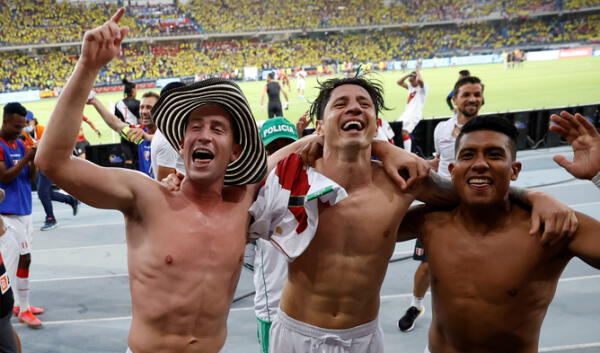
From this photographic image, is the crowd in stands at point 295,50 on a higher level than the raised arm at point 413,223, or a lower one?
lower

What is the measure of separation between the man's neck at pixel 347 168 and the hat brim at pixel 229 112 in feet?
1.62

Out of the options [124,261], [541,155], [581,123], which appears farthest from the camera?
[541,155]

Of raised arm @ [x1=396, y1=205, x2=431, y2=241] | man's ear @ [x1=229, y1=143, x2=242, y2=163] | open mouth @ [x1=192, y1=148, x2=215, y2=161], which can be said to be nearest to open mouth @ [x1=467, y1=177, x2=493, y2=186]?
raised arm @ [x1=396, y1=205, x2=431, y2=241]

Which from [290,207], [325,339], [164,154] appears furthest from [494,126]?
[164,154]

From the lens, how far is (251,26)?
4628cm

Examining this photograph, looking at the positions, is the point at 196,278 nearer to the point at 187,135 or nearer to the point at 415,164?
the point at 187,135

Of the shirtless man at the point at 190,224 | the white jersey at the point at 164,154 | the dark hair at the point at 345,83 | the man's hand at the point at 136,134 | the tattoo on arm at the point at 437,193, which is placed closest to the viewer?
the shirtless man at the point at 190,224

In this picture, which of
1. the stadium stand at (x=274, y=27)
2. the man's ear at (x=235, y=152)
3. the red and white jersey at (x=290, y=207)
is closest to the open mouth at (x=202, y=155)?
the man's ear at (x=235, y=152)

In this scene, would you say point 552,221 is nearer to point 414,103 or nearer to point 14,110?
point 14,110

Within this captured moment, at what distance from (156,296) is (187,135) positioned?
73 cm

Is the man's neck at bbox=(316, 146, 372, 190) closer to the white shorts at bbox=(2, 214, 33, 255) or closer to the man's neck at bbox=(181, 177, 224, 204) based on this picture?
the man's neck at bbox=(181, 177, 224, 204)

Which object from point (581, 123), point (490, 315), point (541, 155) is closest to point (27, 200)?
point (490, 315)

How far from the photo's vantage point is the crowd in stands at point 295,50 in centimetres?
3900

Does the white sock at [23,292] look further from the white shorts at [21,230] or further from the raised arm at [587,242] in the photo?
the raised arm at [587,242]
